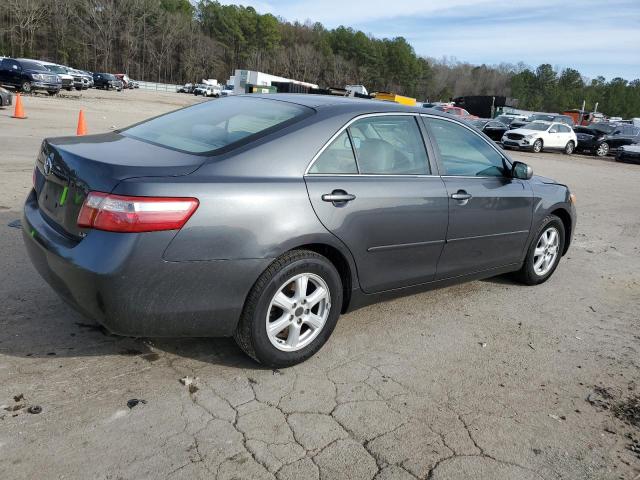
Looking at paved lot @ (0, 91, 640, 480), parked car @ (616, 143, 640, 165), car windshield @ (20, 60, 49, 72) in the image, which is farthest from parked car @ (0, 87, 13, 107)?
parked car @ (616, 143, 640, 165)

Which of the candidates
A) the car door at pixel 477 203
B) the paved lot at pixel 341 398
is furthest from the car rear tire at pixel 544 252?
the paved lot at pixel 341 398

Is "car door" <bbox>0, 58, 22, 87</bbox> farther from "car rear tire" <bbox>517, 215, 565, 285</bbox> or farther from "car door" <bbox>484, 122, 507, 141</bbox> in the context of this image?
"car rear tire" <bbox>517, 215, 565, 285</bbox>

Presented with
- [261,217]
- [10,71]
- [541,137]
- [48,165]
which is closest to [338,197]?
[261,217]

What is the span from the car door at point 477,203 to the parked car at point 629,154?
2527cm

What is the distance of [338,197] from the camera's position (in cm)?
329

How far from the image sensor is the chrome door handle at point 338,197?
3.24 metres

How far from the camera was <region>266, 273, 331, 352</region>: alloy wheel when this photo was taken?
319 cm

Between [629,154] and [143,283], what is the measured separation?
28754mm

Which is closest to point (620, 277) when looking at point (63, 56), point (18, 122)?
point (18, 122)

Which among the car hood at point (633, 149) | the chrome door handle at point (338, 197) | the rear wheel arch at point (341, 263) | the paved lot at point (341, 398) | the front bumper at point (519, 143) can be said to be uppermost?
the car hood at point (633, 149)

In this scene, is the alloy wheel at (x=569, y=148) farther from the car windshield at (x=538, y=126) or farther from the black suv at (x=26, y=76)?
the black suv at (x=26, y=76)

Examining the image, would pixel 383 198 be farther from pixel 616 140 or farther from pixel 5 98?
pixel 616 140

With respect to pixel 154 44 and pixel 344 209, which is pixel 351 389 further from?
pixel 154 44

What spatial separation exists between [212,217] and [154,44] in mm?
118690
